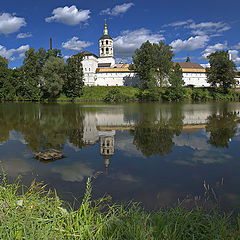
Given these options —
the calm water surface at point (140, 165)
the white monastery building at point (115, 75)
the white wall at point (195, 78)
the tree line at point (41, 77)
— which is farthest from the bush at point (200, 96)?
the calm water surface at point (140, 165)

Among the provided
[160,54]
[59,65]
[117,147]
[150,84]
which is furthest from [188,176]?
[160,54]

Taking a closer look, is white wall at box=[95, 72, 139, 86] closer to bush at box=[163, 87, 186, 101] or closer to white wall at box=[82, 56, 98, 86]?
white wall at box=[82, 56, 98, 86]

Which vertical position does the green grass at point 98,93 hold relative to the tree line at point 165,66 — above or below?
below

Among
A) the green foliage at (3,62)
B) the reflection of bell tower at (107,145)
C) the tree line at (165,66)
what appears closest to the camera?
the reflection of bell tower at (107,145)

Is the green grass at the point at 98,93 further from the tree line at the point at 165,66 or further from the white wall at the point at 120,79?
the white wall at the point at 120,79

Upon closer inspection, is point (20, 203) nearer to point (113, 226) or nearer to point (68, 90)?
point (113, 226)

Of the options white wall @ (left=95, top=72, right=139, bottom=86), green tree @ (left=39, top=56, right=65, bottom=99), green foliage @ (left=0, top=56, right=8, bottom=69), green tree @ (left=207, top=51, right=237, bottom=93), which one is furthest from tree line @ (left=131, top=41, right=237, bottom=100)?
green foliage @ (left=0, top=56, right=8, bottom=69)

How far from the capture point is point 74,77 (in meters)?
53.7

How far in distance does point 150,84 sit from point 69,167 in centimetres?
4557

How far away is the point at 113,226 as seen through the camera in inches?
120

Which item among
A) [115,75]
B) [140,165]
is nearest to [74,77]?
[115,75]

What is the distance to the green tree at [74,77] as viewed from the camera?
53.2m

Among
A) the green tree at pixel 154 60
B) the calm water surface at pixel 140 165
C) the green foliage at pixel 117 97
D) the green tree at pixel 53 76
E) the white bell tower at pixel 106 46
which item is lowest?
the calm water surface at pixel 140 165

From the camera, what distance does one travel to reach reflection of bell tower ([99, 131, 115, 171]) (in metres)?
8.00
